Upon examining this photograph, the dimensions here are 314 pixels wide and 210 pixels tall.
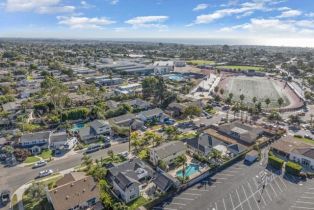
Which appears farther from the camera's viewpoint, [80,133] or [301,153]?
[80,133]

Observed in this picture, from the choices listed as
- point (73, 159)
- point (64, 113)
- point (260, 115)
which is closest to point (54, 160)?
point (73, 159)

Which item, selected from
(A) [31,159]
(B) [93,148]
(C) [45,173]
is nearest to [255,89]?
(B) [93,148]

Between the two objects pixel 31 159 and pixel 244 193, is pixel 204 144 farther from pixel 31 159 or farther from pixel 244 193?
pixel 31 159

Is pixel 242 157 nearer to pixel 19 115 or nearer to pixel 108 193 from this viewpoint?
pixel 108 193

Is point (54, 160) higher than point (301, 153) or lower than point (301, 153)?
lower

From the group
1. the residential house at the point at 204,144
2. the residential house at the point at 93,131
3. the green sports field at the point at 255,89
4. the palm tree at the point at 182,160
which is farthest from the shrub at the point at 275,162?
the green sports field at the point at 255,89

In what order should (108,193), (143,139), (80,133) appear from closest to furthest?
(108,193)
(143,139)
(80,133)

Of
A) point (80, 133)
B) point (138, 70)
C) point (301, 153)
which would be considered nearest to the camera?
point (301, 153)
